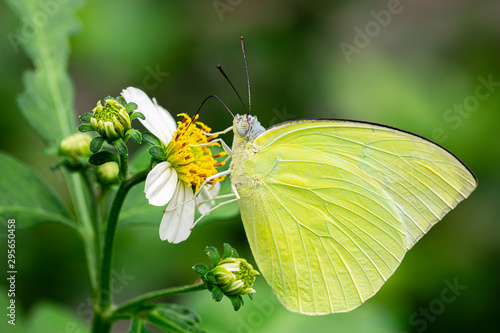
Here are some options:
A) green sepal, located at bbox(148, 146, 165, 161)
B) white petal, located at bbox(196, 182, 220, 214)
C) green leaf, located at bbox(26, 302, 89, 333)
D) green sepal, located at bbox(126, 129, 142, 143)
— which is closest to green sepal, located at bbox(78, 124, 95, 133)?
green sepal, located at bbox(126, 129, 142, 143)

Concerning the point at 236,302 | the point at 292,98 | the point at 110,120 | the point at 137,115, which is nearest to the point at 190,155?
the point at 137,115

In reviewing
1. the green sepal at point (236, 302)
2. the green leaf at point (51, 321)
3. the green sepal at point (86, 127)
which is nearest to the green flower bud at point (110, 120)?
the green sepal at point (86, 127)

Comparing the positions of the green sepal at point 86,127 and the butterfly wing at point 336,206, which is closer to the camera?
the green sepal at point 86,127

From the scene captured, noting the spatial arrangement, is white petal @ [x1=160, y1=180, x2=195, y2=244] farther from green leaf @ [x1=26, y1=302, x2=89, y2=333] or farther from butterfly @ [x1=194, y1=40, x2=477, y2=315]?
green leaf @ [x1=26, y1=302, x2=89, y2=333]

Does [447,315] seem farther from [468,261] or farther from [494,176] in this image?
[494,176]

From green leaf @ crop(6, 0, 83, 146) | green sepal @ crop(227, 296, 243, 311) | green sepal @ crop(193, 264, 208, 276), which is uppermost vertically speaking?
green leaf @ crop(6, 0, 83, 146)

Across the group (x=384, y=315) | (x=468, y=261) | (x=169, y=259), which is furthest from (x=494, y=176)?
(x=169, y=259)

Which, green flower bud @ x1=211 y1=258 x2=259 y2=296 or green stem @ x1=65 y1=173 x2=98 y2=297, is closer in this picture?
green flower bud @ x1=211 y1=258 x2=259 y2=296

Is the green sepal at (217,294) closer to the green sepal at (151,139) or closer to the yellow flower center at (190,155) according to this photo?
the yellow flower center at (190,155)
